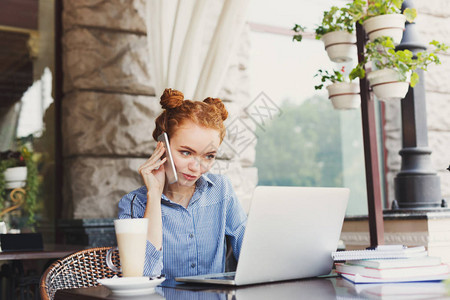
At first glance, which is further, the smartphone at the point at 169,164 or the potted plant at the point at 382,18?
the potted plant at the point at 382,18

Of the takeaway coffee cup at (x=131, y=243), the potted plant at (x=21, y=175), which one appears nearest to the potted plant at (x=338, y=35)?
the takeaway coffee cup at (x=131, y=243)

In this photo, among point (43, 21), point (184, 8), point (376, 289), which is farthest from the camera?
point (43, 21)

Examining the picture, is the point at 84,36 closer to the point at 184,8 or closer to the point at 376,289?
the point at 184,8

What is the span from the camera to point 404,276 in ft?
4.32

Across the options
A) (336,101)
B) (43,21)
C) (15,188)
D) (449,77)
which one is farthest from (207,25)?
(449,77)

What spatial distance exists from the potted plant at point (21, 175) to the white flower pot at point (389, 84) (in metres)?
1.98

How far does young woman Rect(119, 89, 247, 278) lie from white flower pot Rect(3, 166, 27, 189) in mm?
1665

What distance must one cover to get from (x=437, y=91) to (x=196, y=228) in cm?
314

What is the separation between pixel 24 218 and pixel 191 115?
185cm

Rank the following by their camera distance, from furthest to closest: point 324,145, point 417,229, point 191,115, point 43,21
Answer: point 324,145
point 43,21
point 417,229
point 191,115

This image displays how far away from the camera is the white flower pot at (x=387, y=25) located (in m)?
2.43

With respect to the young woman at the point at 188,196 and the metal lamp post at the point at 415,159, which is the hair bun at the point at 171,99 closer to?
the young woman at the point at 188,196

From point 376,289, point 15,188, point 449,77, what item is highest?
point 449,77

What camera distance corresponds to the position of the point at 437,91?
173 inches
